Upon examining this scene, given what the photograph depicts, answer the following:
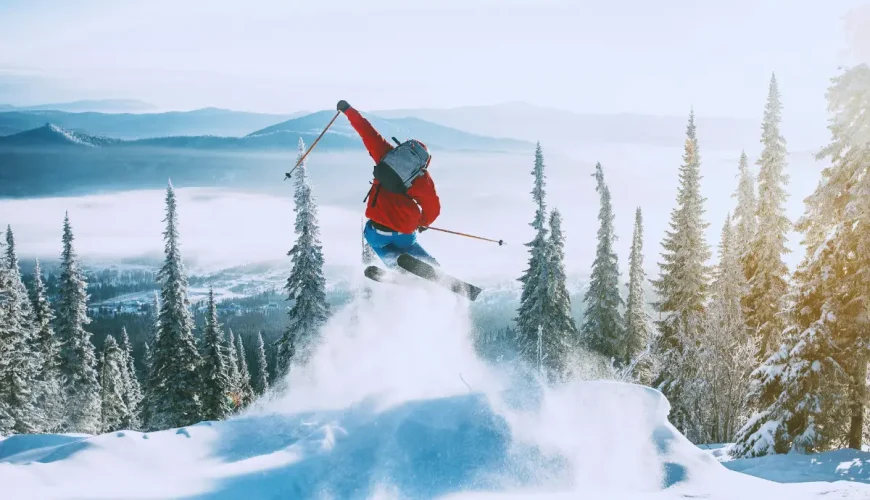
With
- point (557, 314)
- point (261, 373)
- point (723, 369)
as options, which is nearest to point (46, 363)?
point (261, 373)

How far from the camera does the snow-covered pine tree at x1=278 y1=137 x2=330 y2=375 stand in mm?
29781

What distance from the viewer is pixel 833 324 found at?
17031 millimetres

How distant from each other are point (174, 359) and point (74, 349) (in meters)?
10.3

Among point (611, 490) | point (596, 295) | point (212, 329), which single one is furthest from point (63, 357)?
point (611, 490)

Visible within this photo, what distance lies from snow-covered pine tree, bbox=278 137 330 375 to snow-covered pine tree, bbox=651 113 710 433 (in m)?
17.7

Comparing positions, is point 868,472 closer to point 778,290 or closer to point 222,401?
point 778,290

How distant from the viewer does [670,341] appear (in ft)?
101

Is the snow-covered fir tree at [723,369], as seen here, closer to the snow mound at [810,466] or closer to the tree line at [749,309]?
the tree line at [749,309]

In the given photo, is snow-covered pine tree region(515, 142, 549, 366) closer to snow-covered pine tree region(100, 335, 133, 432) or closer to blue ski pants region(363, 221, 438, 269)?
blue ski pants region(363, 221, 438, 269)

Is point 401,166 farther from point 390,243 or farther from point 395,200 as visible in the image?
point 390,243

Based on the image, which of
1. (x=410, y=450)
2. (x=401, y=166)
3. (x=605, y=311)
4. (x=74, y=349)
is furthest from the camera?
(x=605, y=311)

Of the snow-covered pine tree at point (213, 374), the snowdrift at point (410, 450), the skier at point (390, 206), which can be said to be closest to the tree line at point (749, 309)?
the snowdrift at point (410, 450)

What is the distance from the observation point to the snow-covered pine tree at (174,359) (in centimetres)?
3070

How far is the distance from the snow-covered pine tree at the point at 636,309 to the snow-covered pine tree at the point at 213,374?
2423cm
